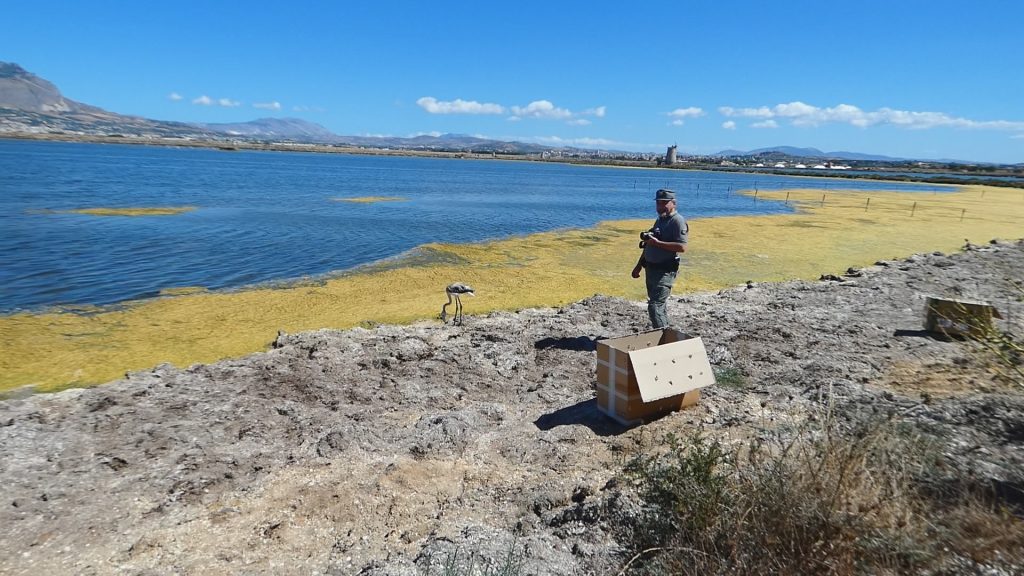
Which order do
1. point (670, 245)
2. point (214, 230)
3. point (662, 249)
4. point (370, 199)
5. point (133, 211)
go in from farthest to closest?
point (370, 199), point (133, 211), point (214, 230), point (662, 249), point (670, 245)

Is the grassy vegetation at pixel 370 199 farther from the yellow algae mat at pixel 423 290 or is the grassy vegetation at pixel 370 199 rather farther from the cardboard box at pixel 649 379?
the cardboard box at pixel 649 379

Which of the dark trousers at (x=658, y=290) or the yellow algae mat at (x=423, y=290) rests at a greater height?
the dark trousers at (x=658, y=290)

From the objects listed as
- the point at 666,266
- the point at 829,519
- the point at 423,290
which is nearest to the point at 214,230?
the point at 423,290

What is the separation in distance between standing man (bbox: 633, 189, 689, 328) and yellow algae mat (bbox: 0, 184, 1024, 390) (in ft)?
13.9

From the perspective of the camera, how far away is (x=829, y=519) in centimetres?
261

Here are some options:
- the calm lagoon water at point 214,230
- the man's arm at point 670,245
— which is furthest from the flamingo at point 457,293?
the calm lagoon water at point 214,230

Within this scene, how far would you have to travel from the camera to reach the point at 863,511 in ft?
8.84

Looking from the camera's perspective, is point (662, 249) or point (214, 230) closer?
point (662, 249)

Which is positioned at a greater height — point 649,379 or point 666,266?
point 666,266

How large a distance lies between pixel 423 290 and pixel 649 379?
8208 millimetres

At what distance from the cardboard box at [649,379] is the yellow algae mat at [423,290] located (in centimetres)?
520

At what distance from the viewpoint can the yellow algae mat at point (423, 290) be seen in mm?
8219

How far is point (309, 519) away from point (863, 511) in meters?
3.36

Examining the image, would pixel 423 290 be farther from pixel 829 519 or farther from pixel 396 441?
pixel 829 519
